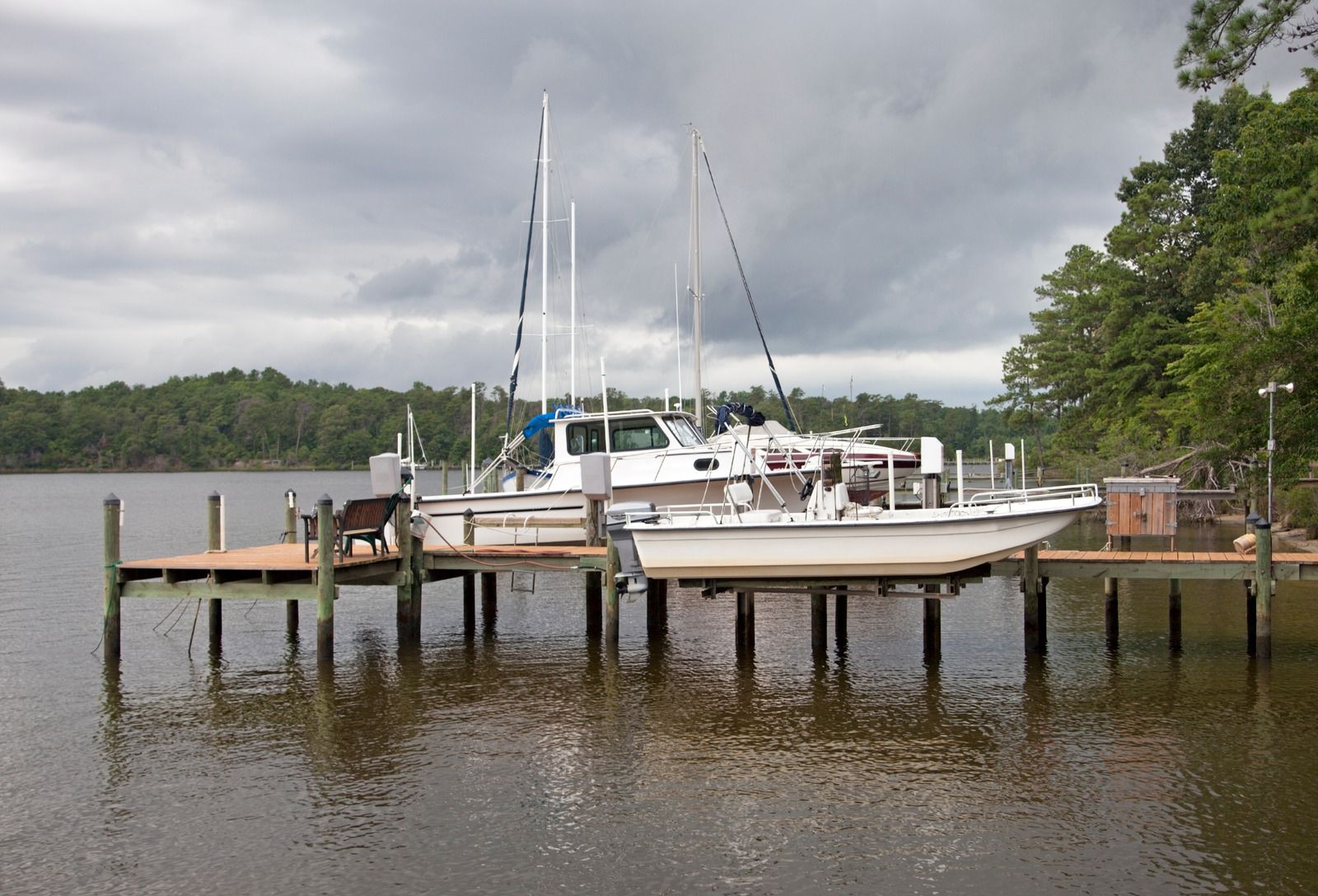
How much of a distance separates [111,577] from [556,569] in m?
6.15

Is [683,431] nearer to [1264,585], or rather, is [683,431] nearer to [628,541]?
[628,541]

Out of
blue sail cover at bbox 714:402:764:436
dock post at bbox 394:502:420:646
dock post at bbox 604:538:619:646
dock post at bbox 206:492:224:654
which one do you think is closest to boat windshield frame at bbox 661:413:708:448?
blue sail cover at bbox 714:402:764:436

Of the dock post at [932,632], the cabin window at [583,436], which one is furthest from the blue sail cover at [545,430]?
the dock post at [932,632]

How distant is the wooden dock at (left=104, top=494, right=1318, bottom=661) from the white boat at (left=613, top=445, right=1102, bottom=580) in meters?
0.50

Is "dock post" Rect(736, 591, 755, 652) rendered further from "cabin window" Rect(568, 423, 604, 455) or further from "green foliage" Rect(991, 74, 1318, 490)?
"green foliage" Rect(991, 74, 1318, 490)

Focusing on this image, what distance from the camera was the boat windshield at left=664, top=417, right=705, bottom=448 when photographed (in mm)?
22188

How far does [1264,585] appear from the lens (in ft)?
47.3

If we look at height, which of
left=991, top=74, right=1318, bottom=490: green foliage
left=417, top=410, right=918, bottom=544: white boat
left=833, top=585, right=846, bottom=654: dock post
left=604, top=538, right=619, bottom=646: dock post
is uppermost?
left=991, top=74, right=1318, bottom=490: green foliage

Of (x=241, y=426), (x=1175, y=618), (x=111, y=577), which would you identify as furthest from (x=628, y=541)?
(x=241, y=426)

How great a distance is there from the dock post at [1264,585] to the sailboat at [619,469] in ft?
23.6

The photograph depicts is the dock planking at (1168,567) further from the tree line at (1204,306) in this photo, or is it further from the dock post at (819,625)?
the tree line at (1204,306)

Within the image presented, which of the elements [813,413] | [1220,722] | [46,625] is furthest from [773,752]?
[813,413]

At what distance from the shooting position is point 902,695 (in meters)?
14.1

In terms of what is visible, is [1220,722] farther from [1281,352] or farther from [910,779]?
[1281,352]
